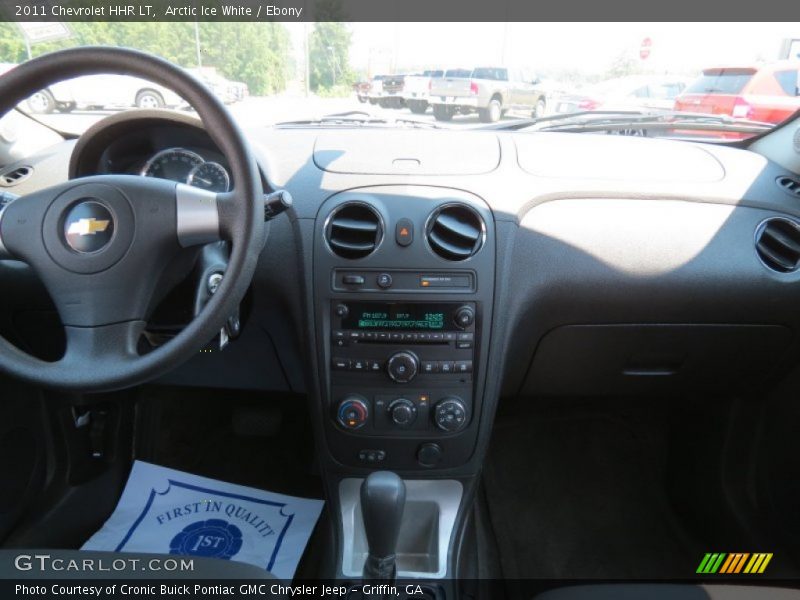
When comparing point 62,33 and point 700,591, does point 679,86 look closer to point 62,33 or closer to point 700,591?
point 700,591

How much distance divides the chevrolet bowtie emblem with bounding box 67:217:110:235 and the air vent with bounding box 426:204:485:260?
75cm

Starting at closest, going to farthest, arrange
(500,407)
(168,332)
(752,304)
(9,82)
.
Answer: (9,82) < (168,332) < (752,304) < (500,407)

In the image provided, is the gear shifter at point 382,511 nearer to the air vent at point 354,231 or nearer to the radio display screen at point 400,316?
the radio display screen at point 400,316

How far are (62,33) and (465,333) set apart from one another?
1.31 m

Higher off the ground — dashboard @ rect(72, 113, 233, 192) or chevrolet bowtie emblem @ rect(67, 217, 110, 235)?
dashboard @ rect(72, 113, 233, 192)

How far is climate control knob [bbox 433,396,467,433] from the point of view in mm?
1604

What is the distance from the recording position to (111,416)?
2100 millimetres

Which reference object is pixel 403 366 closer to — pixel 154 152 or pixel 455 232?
pixel 455 232

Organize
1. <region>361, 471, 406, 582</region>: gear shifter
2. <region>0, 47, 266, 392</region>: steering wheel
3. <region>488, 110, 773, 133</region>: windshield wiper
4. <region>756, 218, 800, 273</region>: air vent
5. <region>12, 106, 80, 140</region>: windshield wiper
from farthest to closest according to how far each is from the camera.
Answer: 1. <region>488, 110, 773, 133</region>: windshield wiper
2. <region>12, 106, 80, 140</region>: windshield wiper
3. <region>756, 218, 800, 273</region>: air vent
4. <region>361, 471, 406, 582</region>: gear shifter
5. <region>0, 47, 266, 392</region>: steering wheel

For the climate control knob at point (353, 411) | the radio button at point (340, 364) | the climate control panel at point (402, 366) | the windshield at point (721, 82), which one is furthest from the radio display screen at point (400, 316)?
the windshield at point (721, 82)

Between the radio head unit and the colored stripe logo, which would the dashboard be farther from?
the colored stripe logo

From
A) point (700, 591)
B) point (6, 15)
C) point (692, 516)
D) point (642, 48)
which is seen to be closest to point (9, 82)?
point (6, 15)

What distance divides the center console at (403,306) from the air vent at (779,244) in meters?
0.81

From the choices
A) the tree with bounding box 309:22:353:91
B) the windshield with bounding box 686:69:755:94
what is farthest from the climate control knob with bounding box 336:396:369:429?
the windshield with bounding box 686:69:755:94
